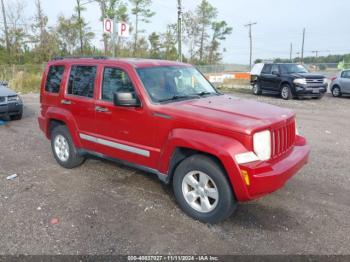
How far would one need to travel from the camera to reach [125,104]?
4.53 m

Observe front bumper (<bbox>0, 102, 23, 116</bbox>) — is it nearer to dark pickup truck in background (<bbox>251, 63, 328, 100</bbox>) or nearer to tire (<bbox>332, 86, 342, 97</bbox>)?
dark pickup truck in background (<bbox>251, 63, 328, 100</bbox>)

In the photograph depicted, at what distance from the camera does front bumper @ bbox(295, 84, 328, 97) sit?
55.0 feet

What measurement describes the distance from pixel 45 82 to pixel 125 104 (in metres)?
2.65

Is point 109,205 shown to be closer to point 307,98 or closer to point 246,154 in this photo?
point 246,154

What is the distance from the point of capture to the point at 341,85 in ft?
60.7

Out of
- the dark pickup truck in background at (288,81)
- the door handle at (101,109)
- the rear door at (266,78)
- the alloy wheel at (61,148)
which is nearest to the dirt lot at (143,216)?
the alloy wheel at (61,148)

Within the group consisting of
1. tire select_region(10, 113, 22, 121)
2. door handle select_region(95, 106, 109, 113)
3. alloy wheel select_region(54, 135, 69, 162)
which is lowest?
tire select_region(10, 113, 22, 121)

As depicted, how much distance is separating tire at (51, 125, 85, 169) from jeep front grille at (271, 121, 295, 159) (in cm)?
344

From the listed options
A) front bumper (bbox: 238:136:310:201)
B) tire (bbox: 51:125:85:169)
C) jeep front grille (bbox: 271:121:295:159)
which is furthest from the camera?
tire (bbox: 51:125:85:169)

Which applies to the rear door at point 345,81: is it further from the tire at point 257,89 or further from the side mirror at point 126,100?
→ the side mirror at point 126,100

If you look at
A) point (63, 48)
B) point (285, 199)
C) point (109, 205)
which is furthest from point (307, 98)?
point (63, 48)

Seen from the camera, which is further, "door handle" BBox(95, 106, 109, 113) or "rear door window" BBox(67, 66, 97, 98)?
"rear door window" BBox(67, 66, 97, 98)

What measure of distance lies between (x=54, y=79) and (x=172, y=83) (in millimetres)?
2472

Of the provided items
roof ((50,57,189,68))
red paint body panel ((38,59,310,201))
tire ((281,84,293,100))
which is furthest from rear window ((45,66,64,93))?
tire ((281,84,293,100))
